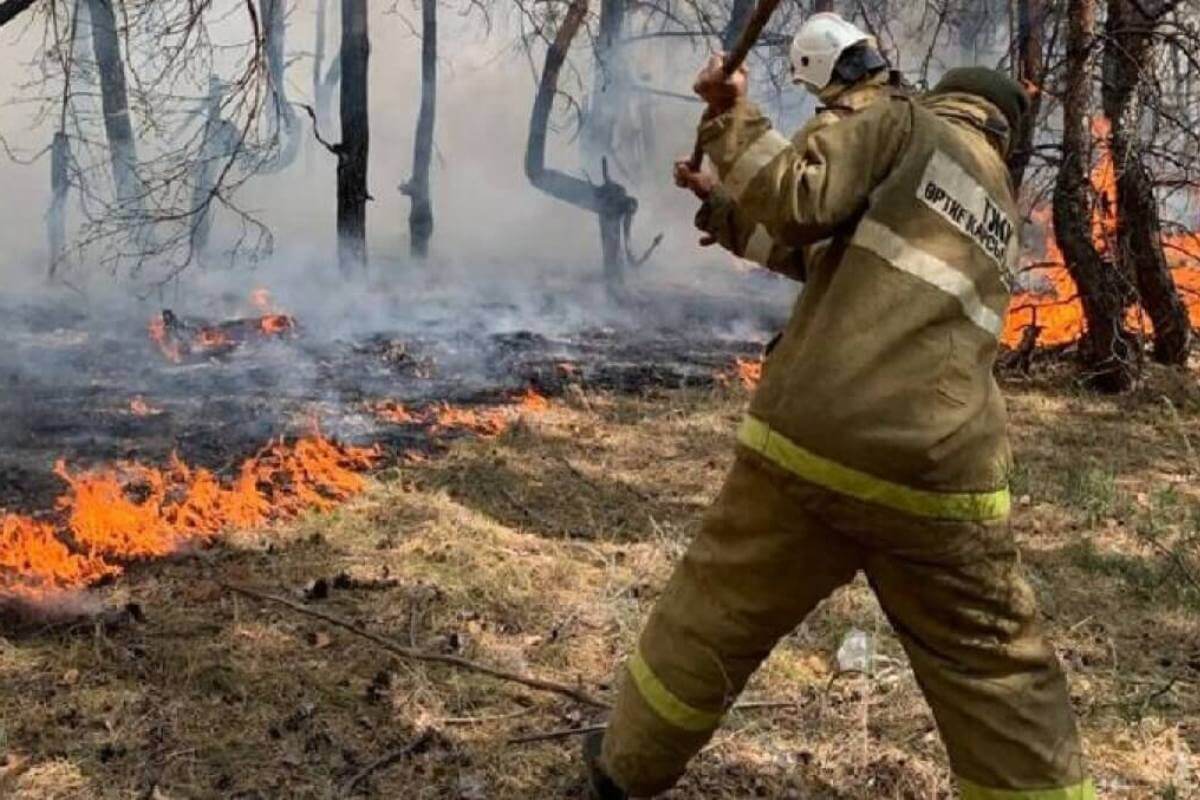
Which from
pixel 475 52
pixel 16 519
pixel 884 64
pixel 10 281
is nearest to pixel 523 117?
pixel 475 52

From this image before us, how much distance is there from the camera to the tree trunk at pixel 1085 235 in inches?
301

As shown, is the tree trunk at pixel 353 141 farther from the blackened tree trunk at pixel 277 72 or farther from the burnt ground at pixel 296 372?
the burnt ground at pixel 296 372

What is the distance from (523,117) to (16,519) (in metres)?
24.4

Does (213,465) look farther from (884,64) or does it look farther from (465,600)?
(884,64)

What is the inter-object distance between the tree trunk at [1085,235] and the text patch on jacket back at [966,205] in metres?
5.64

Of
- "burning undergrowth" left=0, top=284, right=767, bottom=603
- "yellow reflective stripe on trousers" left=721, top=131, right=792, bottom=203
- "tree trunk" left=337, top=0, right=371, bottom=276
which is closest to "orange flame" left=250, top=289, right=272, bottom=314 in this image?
"burning undergrowth" left=0, top=284, right=767, bottom=603

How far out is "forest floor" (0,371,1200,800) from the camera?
3285 mm

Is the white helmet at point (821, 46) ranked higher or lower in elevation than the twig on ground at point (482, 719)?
higher

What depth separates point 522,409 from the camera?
7812 millimetres

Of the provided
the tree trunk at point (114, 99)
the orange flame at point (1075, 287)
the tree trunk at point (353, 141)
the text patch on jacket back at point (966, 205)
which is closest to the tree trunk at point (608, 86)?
A: the tree trunk at point (353, 141)

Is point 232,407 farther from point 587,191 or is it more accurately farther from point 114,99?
point 114,99

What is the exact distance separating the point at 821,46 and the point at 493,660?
2.24 m

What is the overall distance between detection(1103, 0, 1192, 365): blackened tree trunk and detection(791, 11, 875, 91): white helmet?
5.05 meters

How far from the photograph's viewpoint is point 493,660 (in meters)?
3.97
